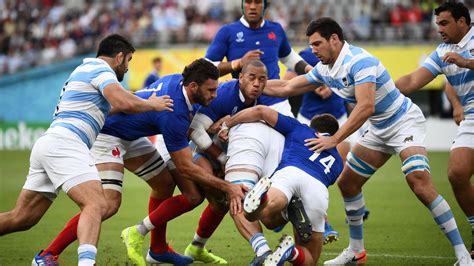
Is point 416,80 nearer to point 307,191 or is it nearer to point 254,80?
point 254,80

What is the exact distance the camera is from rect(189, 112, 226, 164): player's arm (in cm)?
968

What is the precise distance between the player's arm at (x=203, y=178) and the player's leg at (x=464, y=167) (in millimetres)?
2732

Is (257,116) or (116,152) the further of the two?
(116,152)

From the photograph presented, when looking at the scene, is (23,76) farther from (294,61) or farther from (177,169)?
(177,169)

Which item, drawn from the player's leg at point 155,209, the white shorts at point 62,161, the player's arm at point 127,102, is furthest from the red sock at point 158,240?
the player's arm at point 127,102

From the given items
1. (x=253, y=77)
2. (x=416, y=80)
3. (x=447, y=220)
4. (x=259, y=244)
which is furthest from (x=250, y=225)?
(x=416, y=80)

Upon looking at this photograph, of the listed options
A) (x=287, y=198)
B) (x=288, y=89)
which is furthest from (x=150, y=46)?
(x=287, y=198)

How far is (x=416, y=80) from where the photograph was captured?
1061 cm

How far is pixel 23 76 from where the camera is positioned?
106ft

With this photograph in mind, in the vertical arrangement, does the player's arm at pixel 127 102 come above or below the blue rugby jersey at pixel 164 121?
above

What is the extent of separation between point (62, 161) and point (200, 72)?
1.76 metres

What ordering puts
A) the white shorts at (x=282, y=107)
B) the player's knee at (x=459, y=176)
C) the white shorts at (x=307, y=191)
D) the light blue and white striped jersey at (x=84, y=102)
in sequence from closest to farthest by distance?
the light blue and white striped jersey at (x=84, y=102) < the white shorts at (x=307, y=191) < the player's knee at (x=459, y=176) < the white shorts at (x=282, y=107)

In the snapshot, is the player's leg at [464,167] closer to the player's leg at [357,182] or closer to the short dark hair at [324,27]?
the player's leg at [357,182]

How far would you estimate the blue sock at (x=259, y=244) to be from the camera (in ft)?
28.6
